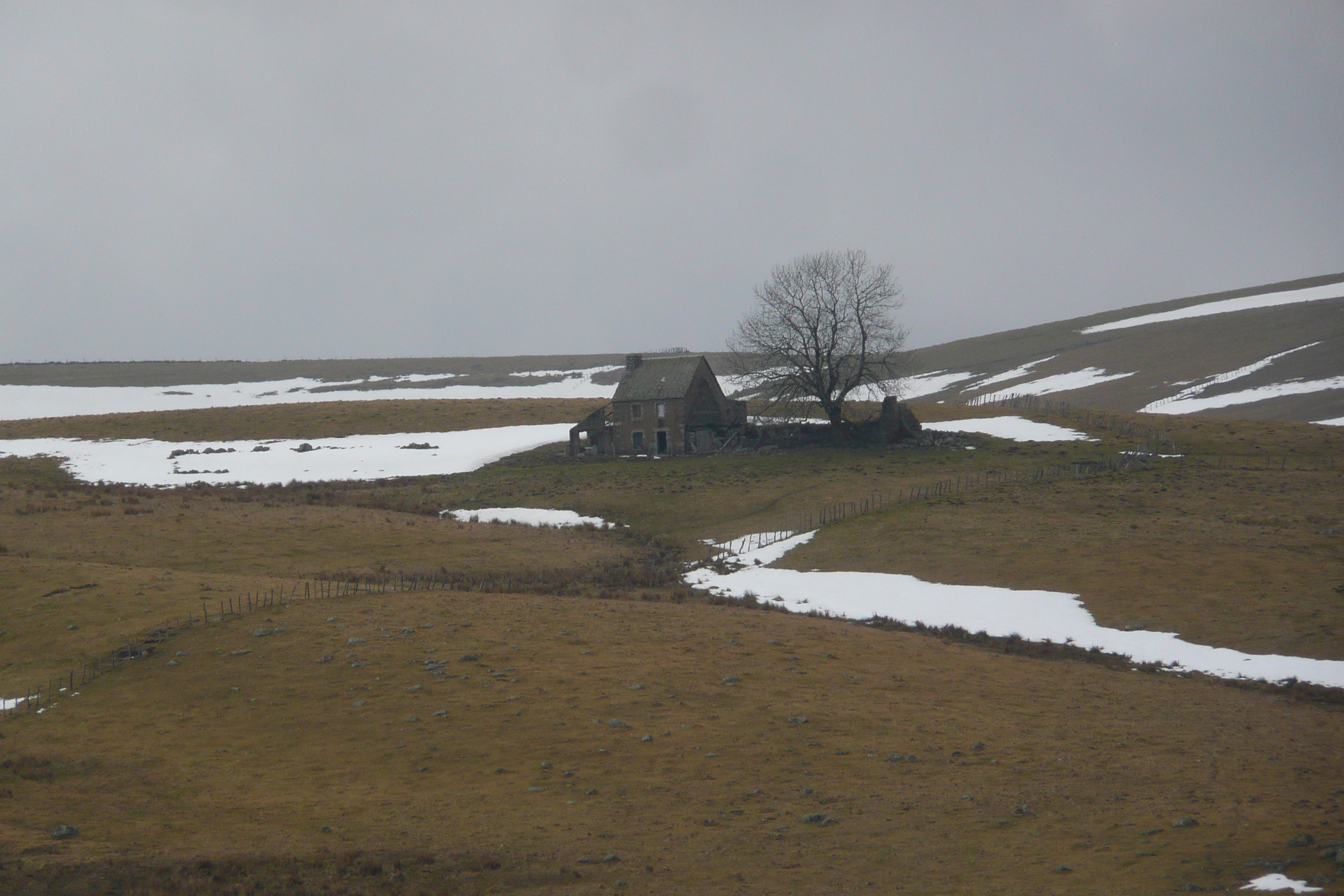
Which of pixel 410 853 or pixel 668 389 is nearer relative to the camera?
pixel 410 853

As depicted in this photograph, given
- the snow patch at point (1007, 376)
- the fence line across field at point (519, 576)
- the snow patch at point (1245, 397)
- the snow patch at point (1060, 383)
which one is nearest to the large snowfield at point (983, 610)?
the fence line across field at point (519, 576)

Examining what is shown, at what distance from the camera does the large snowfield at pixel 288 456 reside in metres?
65.0

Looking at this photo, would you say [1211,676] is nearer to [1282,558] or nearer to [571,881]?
[1282,558]

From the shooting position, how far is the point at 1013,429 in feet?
223

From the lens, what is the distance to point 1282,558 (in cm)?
3403

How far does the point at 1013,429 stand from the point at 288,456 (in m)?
48.6

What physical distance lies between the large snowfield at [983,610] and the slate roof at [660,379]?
94.3 ft

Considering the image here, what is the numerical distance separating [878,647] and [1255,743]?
9.56 meters

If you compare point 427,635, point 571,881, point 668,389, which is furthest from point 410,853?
point 668,389

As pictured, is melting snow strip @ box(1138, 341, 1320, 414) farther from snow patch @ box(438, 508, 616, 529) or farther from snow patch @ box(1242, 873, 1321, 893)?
snow patch @ box(1242, 873, 1321, 893)

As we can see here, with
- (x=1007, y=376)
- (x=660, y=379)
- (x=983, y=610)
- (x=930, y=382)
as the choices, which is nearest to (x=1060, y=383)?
(x=1007, y=376)

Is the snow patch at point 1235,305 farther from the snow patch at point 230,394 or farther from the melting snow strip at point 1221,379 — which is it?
the snow patch at point 230,394

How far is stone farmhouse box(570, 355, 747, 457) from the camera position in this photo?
68188mm

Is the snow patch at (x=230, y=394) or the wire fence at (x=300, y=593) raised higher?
the snow patch at (x=230, y=394)
